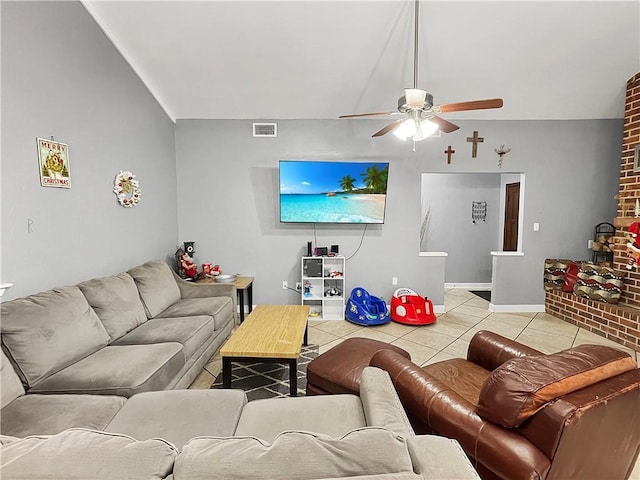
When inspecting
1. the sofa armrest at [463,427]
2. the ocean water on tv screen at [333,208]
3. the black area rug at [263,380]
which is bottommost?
the black area rug at [263,380]

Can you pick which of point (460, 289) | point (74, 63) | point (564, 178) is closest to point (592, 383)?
point (74, 63)

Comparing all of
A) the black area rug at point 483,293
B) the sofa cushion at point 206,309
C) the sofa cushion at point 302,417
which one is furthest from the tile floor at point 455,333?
the sofa cushion at point 302,417

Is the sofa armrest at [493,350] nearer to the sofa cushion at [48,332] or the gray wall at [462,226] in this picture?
the sofa cushion at [48,332]

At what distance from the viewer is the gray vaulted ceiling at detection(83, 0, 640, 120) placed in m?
3.03

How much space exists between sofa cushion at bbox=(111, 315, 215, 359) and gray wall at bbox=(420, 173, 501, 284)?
4.83m

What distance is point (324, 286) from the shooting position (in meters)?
4.68

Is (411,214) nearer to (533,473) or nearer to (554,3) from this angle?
(554,3)

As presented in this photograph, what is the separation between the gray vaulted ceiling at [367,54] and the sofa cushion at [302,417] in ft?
10.6

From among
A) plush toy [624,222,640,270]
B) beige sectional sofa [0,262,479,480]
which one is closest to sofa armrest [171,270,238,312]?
beige sectional sofa [0,262,479,480]

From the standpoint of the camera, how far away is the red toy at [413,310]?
14.0 ft

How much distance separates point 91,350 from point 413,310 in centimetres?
347

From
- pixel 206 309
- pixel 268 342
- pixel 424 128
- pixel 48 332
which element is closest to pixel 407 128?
pixel 424 128

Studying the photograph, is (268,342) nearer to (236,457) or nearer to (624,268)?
(236,457)

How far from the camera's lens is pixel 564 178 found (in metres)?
4.68
